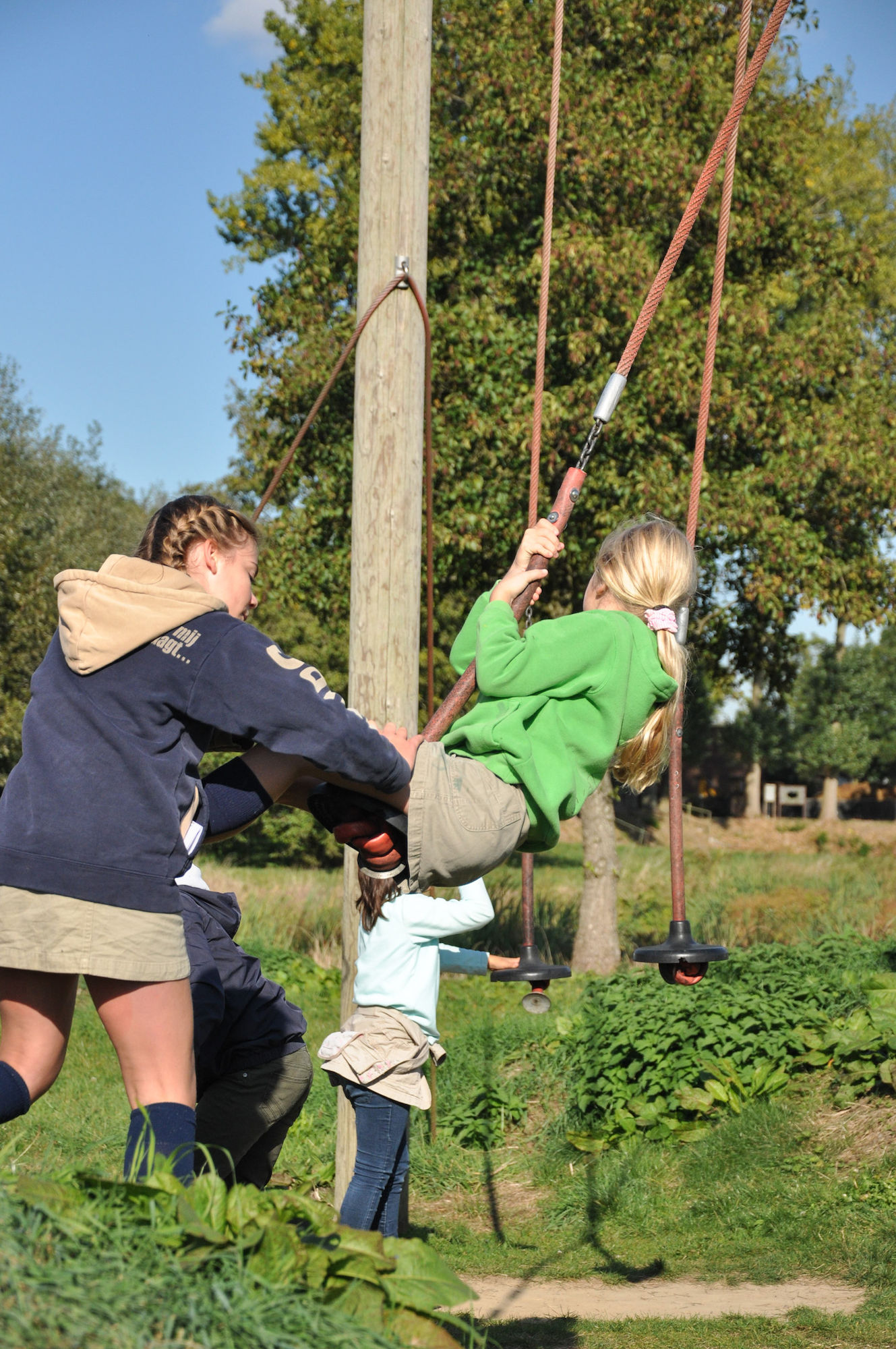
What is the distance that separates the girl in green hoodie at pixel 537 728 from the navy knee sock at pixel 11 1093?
2.67 feet

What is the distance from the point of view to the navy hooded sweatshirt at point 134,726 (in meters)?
2.21

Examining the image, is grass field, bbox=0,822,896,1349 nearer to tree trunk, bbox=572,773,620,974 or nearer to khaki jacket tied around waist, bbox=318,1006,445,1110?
khaki jacket tied around waist, bbox=318,1006,445,1110

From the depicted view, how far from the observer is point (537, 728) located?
278 centimetres

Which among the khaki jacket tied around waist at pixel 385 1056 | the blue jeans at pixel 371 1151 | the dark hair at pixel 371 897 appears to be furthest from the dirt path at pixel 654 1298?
the dark hair at pixel 371 897

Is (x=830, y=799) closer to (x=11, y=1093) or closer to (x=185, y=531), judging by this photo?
(x=185, y=531)

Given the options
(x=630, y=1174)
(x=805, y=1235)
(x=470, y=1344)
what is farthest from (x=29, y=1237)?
(x=630, y=1174)

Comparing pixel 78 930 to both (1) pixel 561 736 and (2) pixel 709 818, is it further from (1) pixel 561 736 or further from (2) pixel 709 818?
(2) pixel 709 818

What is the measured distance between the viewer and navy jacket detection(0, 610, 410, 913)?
2.21 meters

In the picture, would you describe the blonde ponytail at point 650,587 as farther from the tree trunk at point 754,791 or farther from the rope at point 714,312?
the tree trunk at point 754,791

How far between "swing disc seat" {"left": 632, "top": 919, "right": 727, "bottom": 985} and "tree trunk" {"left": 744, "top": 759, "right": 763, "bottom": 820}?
104ft

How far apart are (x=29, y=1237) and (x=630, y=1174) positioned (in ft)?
16.2

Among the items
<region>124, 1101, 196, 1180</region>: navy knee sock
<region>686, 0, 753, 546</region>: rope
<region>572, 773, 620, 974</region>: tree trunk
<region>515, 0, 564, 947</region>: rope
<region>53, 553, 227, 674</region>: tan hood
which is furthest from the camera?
<region>572, 773, 620, 974</region>: tree trunk

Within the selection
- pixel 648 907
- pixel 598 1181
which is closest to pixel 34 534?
pixel 648 907

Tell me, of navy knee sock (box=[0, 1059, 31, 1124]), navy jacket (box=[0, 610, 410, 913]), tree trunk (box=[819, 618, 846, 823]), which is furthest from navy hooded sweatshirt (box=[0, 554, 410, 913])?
tree trunk (box=[819, 618, 846, 823])
